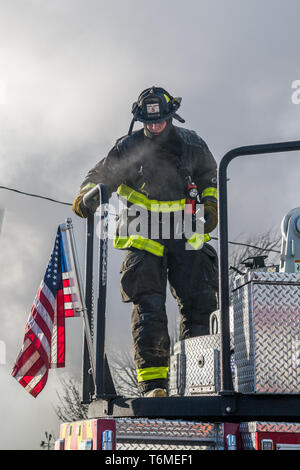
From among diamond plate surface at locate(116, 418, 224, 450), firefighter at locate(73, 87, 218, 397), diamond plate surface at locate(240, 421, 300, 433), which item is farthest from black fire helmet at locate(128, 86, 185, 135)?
diamond plate surface at locate(240, 421, 300, 433)

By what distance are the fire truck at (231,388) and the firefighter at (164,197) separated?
592 mm

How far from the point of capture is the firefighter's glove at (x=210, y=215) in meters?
4.51

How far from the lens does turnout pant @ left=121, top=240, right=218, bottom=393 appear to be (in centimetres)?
409

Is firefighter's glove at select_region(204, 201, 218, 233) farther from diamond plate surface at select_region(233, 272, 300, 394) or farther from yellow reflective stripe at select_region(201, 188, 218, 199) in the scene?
diamond plate surface at select_region(233, 272, 300, 394)

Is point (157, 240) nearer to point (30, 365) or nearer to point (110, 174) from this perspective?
point (110, 174)

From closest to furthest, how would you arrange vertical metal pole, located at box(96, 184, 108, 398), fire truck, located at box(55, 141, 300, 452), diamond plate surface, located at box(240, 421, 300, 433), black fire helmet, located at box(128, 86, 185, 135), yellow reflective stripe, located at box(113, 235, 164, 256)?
diamond plate surface, located at box(240, 421, 300, 433) < fire truck, located at box(55, 141, 300, 452) < vertical metal pole, located at box(96, 184, 108, 398) < yellow reflective stripe, located at box(113, 235, 164, 256) < black fire helmet, located at box(128, 86, 185, 135)

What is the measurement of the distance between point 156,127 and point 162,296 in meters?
1.14

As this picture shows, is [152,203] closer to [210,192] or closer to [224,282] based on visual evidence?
[210,192]

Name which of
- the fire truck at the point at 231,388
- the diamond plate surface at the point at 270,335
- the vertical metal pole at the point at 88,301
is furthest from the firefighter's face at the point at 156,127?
the diamond plate surface at the point at 270,335

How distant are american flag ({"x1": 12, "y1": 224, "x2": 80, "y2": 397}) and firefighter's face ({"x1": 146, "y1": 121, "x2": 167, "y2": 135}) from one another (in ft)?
3.04

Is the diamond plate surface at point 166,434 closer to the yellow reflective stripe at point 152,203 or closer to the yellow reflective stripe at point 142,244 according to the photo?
the yellow reflective stripe at point 142,244

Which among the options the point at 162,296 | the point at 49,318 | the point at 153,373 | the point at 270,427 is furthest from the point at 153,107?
the point at 270,427

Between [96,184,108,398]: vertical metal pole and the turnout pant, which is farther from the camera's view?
the turnout pant

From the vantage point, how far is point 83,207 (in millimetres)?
4383
